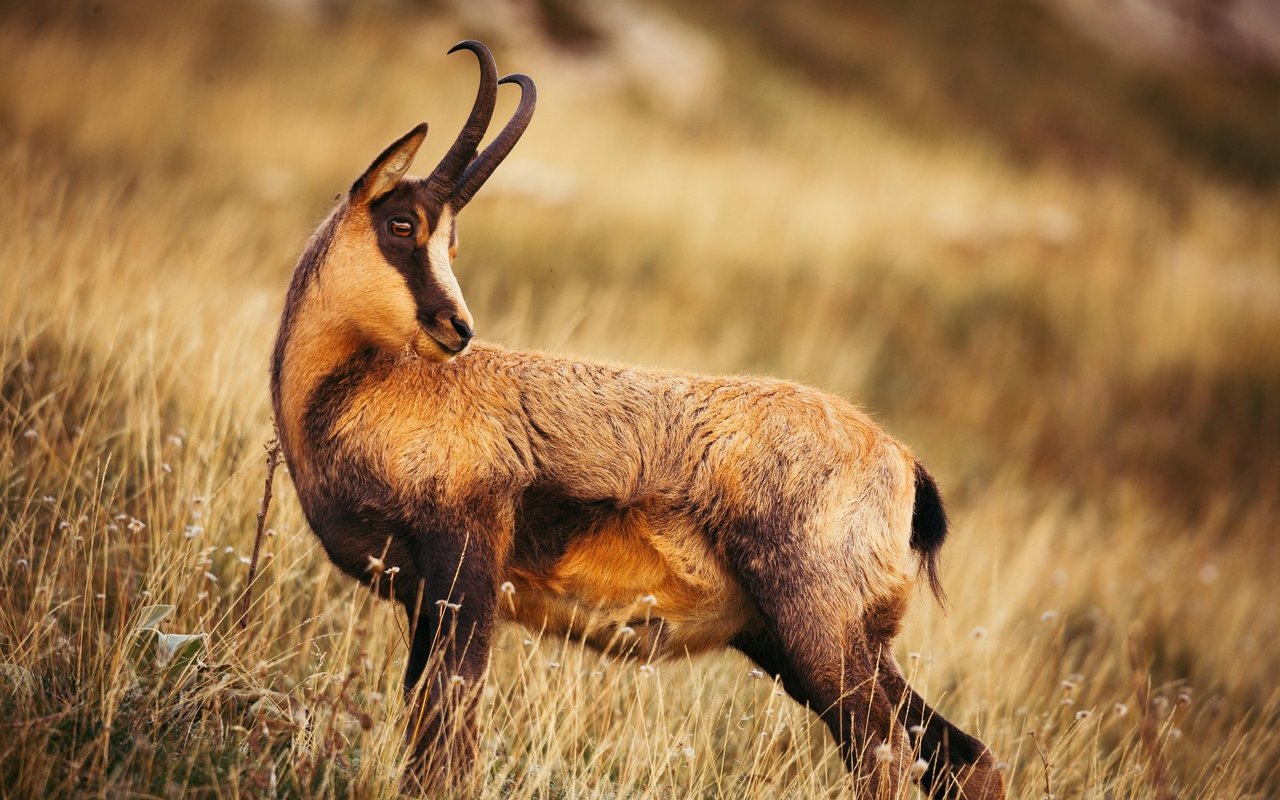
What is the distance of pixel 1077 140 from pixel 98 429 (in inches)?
772

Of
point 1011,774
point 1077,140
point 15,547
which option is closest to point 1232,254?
point 1077,140

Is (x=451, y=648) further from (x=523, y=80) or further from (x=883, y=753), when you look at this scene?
(x=523, y=80)

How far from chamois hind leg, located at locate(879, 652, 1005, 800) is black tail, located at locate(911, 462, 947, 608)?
14.7 inches

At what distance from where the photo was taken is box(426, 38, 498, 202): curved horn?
385cm

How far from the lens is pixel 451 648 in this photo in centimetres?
358

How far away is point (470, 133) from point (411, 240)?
40 centimetres

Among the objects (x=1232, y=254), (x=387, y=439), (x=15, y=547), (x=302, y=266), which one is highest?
(x=1232, y=254)

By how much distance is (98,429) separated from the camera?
5.57 metres

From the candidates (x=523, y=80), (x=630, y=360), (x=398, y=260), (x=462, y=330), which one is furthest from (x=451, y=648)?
(x=630, y=360)

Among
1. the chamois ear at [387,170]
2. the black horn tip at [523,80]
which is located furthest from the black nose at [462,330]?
the black horn tip at [523,80]

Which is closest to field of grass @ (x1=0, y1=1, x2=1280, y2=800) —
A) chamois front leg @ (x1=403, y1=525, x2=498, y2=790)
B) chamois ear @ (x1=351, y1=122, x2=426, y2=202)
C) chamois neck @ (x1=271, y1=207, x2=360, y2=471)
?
chamois front leg @ (x1=403, y1=525, x2=498, y2=790)

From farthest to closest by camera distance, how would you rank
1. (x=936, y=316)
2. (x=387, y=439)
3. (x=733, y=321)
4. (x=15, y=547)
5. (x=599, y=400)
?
(x=936, y=316)
(x=733, y=321)
(x=15, y=547)
(x=599, y=400)
(x=387, y=439)

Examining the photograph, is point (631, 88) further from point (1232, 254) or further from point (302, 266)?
point (302, 266)

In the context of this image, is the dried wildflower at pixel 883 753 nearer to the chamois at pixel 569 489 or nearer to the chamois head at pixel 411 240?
the chamois at pixel 569 489
